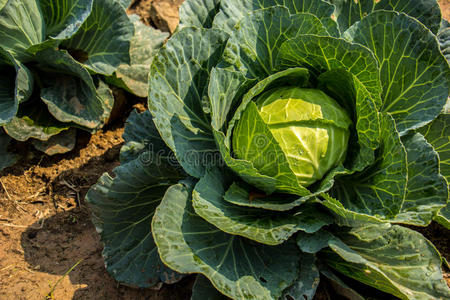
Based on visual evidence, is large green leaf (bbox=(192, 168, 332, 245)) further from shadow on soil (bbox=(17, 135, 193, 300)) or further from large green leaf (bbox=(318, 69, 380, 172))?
shadow on soil (bbox=(17, 135, 193, 300))

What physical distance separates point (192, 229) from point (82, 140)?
1.96 m

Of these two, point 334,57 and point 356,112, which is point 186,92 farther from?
point 356,112

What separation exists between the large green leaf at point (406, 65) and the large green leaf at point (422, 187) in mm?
196

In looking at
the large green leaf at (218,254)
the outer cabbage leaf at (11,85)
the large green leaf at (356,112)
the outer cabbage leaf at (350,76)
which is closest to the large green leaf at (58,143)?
the outer cabbage leaf at (11,85)

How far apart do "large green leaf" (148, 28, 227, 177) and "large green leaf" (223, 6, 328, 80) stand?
142mm

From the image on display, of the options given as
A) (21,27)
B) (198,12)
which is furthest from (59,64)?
(198,12)

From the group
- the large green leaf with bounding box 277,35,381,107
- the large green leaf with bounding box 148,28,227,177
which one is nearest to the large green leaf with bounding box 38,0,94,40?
the large green leaf with bounding box 148,28,227,177

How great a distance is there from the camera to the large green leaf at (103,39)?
146 inches

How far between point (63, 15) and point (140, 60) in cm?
80

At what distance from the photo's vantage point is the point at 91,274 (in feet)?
9.68

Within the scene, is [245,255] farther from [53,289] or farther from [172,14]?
[172,14]

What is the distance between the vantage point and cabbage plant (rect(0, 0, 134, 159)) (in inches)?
135

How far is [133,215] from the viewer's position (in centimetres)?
283

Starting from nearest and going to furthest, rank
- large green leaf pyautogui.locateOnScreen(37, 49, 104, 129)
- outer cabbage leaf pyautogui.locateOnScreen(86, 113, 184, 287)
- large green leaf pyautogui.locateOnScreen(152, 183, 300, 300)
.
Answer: large green leaf pyautogui.locateOnScreen(152, 183, 300, 300)
outer cabbage leaf pyautogui.locateOnScreen(86, 113, 184, 287)
large green leaf pyautogui.locateOnScreen(37, 49, 104, 129)
